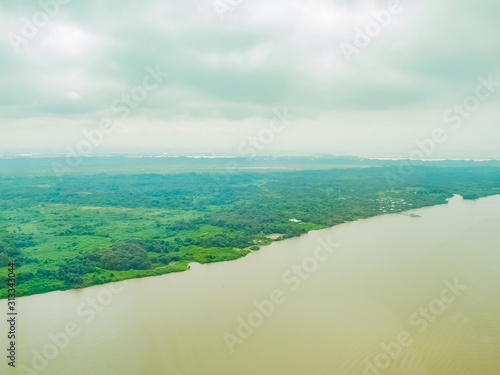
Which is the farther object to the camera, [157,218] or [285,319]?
[157,218]

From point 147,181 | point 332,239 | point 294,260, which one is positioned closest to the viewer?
point 294,260

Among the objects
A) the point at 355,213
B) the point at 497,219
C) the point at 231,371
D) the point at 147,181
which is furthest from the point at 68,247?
the point at 147,181

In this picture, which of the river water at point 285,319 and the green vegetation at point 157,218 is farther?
the green vegetation at point 157,218

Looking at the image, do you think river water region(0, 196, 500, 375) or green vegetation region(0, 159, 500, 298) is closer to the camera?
river water region(0, 196, 500, 375)

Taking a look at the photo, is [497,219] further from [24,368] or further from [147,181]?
[147,181]
